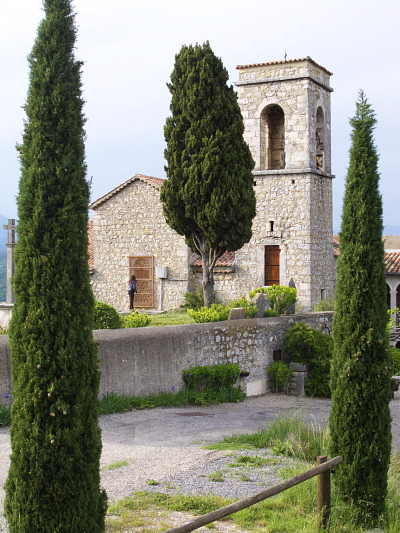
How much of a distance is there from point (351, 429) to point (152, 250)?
66.3 feet

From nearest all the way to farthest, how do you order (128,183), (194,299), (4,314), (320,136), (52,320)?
(52,320) < (4,314) < (194,299) < (320,136) < (128,183)

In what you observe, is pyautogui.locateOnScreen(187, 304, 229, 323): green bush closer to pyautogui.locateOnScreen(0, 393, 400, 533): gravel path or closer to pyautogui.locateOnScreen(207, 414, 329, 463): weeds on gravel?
pyautogui.locateOnScreen(0, 393, 400, 533): gravel path

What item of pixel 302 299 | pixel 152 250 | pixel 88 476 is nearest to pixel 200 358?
pixel 88 476

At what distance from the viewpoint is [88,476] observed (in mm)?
4285

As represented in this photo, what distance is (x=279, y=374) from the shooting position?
12.5m

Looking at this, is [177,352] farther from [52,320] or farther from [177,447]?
[52,320]

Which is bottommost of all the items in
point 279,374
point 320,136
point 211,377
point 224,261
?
point 279,374

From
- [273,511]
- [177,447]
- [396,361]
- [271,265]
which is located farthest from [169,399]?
[271,265]

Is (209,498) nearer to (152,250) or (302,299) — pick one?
(302,299)

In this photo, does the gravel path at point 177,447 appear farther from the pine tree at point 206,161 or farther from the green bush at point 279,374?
the pine tree at point 206,161

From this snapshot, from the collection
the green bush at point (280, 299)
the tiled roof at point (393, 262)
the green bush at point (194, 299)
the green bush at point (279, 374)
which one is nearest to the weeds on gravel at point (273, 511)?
the green bush at point (279, 374)

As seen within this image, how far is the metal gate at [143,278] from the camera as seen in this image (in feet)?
83.1

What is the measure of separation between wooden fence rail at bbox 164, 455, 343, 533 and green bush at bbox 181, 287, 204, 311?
17.7 metres

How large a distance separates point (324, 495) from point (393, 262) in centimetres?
2522
